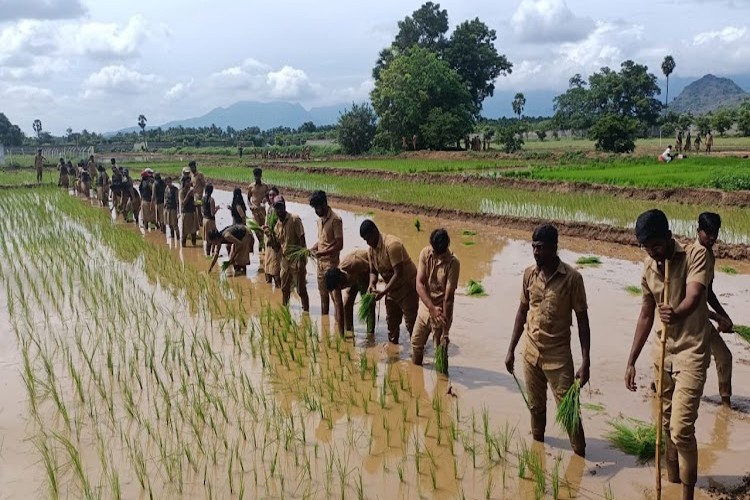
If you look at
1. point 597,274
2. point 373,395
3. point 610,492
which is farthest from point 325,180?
point 610,492

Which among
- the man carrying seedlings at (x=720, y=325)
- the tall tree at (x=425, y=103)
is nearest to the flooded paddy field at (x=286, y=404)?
the man carrying seedlings at (x=720, y=325)

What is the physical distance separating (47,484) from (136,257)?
7.58 m

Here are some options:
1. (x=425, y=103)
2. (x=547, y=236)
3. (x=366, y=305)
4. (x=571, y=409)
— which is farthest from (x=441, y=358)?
(x=425, y=103)

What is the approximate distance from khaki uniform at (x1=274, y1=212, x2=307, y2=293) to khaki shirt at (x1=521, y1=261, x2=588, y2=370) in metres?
3.54

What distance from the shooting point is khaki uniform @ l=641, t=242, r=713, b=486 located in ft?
10.4

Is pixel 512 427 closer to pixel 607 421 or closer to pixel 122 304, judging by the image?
pixel 607 421

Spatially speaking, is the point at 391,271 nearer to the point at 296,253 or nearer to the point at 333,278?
the point at 333,278

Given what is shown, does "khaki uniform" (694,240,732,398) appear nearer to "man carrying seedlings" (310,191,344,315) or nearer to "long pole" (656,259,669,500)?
"long pole" (656,259,669,500)

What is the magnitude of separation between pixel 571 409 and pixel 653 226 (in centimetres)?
119

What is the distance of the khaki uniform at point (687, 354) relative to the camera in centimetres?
317

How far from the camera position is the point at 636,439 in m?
3.98

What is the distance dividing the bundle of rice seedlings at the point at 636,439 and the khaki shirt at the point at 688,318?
827 millimetres

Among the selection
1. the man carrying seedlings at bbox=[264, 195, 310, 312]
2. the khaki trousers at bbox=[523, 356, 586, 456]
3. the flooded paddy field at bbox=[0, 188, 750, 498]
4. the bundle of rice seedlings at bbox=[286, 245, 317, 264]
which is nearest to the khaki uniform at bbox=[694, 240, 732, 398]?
the flooded paddy field at bbox=[0, 188, 750, 498]

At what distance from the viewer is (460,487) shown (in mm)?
3682
